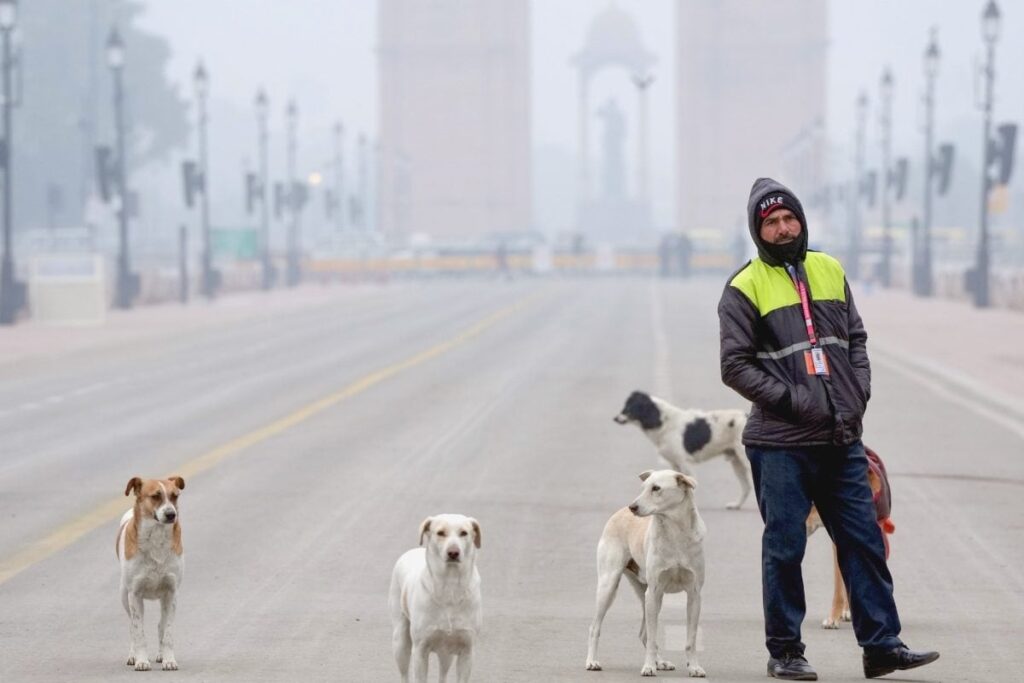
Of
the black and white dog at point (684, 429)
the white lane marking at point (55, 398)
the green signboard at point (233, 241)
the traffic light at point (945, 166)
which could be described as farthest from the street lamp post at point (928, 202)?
the black and white dog at point (684, 429)

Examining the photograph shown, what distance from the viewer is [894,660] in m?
8.79

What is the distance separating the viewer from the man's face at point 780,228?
8.85m

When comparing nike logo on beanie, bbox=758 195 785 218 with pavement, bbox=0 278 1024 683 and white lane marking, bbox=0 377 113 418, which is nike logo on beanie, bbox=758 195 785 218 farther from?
white lane marking, bbox=0 377 113 418

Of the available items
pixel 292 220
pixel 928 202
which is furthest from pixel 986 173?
pixel 292 220

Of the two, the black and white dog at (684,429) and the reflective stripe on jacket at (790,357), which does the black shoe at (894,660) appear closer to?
the reflective stripe on jacket at (790,357)

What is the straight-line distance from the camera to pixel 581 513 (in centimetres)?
1474

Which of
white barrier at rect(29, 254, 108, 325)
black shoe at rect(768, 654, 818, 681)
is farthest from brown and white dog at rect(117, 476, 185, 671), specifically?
white barrier at rect(29, 254, 108, 325)

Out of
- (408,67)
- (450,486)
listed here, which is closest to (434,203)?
(408,67)

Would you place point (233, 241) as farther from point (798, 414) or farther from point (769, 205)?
point (798, 414)

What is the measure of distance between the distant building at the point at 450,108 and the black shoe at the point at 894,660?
11990 cm

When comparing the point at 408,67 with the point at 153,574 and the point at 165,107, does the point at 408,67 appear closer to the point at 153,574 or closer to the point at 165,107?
the point at 165,107

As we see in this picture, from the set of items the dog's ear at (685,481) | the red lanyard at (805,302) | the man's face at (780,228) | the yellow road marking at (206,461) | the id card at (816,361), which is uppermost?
the man's face at (780,228)

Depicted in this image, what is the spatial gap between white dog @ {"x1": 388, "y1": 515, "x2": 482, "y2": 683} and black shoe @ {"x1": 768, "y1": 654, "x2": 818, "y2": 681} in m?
1.45

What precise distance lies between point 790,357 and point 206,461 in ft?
32.5
